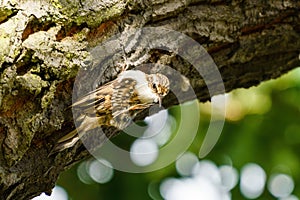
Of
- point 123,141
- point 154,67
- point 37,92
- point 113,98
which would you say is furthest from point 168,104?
point 123,141

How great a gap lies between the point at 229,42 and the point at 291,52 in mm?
224

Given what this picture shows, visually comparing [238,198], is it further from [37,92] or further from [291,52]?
[37,92]

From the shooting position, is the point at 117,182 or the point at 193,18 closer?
the point at 193,18

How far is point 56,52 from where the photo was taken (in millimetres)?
1021

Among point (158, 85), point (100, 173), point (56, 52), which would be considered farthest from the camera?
point (100, 173)

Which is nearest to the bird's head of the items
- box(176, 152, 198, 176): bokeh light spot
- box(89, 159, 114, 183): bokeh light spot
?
box(89, 159, 114, 183): bokeh light spot

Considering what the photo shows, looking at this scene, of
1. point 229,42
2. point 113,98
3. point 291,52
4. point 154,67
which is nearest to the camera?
point 113,98

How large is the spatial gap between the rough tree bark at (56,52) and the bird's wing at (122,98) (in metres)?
0.02

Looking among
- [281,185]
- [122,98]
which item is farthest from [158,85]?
[281,185]

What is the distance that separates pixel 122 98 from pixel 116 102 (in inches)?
0.5

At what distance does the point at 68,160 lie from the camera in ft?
3.76

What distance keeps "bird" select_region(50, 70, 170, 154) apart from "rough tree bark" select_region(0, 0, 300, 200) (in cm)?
2

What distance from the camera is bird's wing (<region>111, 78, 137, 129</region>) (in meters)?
1.10

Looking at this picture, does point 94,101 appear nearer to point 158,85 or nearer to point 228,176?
point 158,85
